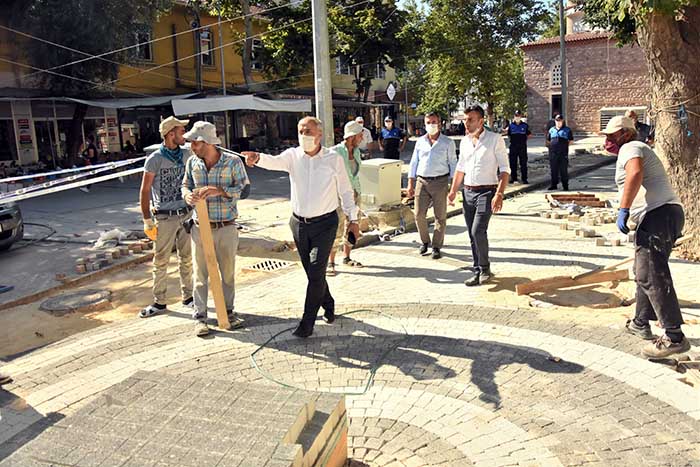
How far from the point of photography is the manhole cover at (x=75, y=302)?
654cm

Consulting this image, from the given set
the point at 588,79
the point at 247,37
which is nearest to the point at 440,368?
the point at 247,37

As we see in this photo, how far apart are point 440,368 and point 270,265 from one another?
4.01 metres

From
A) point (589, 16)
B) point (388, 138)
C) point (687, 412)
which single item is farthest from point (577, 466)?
point (589, 16)

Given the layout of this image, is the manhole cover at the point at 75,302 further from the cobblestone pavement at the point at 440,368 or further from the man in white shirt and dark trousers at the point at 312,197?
the man in white shirt and dark trousers at the point at 312,197

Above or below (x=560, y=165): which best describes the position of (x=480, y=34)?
above

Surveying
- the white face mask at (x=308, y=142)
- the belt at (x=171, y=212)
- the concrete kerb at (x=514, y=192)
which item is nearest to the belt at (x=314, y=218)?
the white face mask at (x=308, y=142)

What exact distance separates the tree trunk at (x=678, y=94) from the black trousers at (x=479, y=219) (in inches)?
97.1

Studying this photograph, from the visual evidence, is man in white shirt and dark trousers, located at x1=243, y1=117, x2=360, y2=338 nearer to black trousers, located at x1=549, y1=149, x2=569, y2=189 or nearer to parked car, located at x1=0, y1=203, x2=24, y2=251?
parked car, located at x1=0, y1=203, x2=24, y2=251

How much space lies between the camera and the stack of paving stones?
2543 mm

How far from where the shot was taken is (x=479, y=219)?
6570 millimetres

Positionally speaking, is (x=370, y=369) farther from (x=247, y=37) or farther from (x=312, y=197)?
(x=247, y=37)

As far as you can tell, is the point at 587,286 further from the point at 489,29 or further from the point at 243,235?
the point at 489,29

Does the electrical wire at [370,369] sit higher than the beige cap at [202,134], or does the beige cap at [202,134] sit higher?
the beige cap at [202,134]

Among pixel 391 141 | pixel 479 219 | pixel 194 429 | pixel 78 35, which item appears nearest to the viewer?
pixel 194 429
